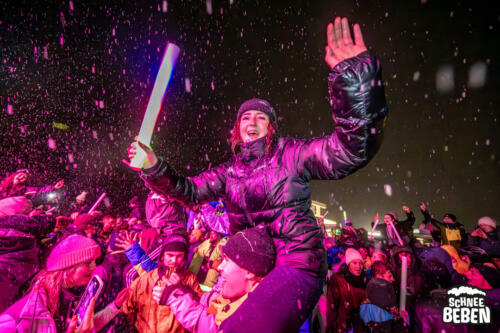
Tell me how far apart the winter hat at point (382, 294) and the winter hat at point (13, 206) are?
6.42 m

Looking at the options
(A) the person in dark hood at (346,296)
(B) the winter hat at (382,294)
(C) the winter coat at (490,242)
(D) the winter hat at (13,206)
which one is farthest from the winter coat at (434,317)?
(D) the winter hat at (13,206)

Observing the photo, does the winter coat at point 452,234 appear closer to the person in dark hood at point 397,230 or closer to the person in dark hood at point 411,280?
the person in dark hood at point 397,230

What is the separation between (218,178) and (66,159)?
1666 cm

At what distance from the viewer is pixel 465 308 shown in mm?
3893

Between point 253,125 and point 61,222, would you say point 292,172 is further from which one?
point 61,222

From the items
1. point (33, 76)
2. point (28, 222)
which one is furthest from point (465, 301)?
point (33, 76)

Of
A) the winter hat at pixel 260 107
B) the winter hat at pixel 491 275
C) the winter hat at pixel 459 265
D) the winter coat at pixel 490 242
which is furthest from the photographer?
the winter coat at pixel 490 242

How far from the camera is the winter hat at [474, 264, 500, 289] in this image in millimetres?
4982

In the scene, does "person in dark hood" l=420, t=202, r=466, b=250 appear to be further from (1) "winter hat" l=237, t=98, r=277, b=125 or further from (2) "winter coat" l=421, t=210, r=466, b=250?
(1) "winter hat" l=237, t=98, r=277, b=125

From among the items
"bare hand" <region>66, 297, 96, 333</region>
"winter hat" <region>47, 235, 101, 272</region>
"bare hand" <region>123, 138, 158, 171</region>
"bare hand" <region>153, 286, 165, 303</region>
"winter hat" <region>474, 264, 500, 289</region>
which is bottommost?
"winter hat" <region>474, 264, 500, 289</region>

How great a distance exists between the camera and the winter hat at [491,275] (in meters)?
4.98

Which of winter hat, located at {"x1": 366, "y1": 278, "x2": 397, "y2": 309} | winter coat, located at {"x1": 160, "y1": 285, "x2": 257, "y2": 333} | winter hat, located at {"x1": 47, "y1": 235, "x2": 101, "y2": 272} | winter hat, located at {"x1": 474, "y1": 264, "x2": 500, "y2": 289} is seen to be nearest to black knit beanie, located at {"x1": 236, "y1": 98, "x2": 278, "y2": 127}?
winter coat, located at {"x1": 160, "y1": 285, "x2": 257, "y2": 333}

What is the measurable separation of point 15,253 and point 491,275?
9.20 meters

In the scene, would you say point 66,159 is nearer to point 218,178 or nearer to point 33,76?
point 33,76
